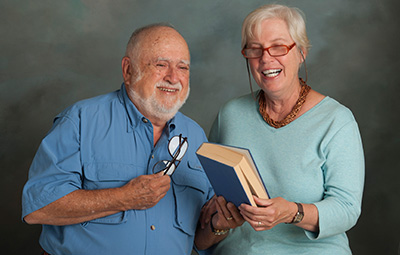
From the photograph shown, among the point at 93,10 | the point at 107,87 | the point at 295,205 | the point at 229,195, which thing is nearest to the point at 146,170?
the point at 229,195

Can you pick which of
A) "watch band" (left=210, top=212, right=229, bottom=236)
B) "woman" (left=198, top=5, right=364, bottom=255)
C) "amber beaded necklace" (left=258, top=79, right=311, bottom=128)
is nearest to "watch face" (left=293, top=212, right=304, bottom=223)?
"woman" (left=198, top=5, right=364, bottom=255)

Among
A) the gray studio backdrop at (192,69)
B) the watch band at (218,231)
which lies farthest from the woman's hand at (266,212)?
the gray studio backdrop at (192,69)

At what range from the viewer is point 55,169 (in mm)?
2244

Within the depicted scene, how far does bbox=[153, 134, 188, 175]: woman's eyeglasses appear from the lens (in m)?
2.35

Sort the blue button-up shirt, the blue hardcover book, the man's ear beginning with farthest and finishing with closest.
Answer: the man's ear → the blue button-up shirt → the blue hardcover book

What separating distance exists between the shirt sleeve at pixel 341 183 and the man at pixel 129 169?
28.1 inches

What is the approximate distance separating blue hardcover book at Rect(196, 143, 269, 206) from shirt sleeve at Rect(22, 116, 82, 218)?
26.5 inches

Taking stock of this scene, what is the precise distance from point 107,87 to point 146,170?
6.76ft

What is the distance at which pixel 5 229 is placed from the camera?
4.10m

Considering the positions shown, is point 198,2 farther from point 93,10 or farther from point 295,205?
point 295,205

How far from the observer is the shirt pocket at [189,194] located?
99.2 inches

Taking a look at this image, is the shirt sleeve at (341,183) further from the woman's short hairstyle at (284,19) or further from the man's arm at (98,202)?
the man's arm at (98,202)

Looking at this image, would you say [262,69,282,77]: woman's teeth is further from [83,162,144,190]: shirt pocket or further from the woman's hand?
[83,162,144,190]: shirt pocket

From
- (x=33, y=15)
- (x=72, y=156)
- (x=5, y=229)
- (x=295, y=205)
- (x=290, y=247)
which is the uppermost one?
(x=33, y=15)
